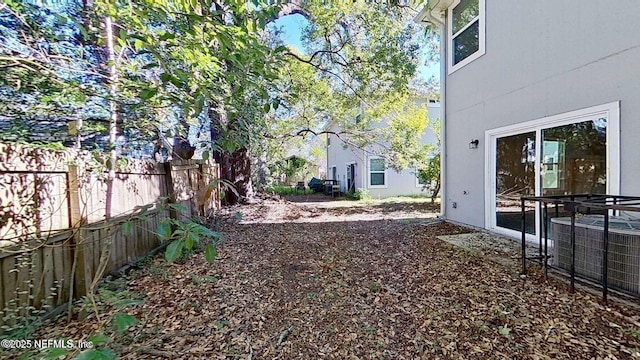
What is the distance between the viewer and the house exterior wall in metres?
3.54

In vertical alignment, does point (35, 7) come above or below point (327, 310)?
above

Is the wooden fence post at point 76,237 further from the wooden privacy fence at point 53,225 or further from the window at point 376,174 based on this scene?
the window at point 376,174

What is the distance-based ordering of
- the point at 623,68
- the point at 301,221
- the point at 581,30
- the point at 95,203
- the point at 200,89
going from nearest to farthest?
the point at 200,89, the point at 95,203, the point at 623,68, the point at 581,30, the point at 301,221

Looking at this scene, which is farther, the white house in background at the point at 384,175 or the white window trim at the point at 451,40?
the white house in background at the point at 384,175

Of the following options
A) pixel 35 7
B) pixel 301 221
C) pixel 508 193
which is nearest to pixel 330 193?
pixel 301 221

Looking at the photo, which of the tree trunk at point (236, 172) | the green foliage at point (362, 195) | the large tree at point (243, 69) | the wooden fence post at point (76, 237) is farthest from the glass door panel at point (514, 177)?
the green foliage at point (362, 195)

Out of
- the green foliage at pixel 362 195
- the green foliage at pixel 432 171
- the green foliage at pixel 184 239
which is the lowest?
the green foliage at pixel 362 195

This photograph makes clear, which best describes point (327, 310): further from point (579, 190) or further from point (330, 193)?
point (330, 193)

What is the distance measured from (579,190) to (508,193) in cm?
126

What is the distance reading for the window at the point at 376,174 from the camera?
1438cm

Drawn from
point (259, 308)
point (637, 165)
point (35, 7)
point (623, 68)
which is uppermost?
point (35, 7)

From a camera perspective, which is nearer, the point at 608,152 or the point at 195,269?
the point at 608,152

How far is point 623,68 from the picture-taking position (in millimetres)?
3549

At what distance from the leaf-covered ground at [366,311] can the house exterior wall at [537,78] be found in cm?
194
